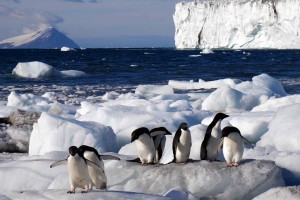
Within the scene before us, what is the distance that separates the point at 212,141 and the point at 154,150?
63cm

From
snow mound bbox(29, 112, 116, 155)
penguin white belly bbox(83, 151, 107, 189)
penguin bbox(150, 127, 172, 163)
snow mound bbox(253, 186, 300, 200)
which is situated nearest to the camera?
snow mound bbox(253, 186, 300, 200)

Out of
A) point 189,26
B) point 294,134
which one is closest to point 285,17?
point 189,26

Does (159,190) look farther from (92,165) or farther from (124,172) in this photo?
(92,165)

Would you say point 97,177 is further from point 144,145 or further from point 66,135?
point 66,135

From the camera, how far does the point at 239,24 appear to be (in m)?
65.0

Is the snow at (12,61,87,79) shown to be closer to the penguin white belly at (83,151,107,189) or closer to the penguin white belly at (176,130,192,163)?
the penguin white belly at (176,130,192,163)

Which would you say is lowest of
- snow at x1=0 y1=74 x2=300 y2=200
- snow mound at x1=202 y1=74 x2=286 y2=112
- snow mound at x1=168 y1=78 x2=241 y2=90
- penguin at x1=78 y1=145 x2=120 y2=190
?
snow mound at x1=168 y1=78 x2=241 y2=90

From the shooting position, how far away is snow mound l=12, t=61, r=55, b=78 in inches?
1062

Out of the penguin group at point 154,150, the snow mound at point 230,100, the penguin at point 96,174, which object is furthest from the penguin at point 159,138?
the snow mound at point 230,100

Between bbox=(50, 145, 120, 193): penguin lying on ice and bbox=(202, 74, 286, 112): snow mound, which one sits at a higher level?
bbox=(50, 145, 120, 193): penguin lying on ice

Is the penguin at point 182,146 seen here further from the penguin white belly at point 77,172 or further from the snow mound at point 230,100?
the snow mound at point 230,100

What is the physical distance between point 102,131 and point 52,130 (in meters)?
0.69

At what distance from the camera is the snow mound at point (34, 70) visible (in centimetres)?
2697

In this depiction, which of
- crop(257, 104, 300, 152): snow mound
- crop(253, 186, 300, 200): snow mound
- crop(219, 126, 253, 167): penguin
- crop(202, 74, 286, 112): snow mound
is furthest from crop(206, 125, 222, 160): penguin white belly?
crop(202, 74, 286, 112): snow mound
